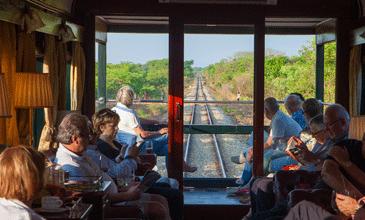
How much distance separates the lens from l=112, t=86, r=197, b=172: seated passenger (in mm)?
7859

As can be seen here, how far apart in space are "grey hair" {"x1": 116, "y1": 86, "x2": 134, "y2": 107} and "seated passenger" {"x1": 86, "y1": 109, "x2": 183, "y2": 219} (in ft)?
6.27

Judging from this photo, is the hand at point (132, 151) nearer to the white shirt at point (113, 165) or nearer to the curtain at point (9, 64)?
the white shirt at point (113, 165)

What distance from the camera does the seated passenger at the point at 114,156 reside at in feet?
16.4

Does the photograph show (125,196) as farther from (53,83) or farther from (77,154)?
(53,83)

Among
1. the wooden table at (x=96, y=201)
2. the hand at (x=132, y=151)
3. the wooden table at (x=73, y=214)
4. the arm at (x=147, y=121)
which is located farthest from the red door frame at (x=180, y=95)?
the wooden table at (x=73, y=214)

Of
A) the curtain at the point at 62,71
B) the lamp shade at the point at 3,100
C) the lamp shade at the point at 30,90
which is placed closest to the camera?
the lamp shade at the point at 3,100

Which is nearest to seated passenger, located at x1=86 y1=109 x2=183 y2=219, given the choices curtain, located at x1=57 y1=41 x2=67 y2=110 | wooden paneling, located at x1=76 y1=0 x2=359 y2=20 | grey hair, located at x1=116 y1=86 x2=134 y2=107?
curtain, located at x1=57 y1=41 x2=67 y2=110

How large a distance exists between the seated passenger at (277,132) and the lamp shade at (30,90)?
3.04 m

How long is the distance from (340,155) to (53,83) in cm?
301

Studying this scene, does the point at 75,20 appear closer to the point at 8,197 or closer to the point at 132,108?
the point at 132,108

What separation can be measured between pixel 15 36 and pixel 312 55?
4.13 m

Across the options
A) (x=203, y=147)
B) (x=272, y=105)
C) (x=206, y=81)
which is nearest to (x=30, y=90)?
(x=206, y=81)

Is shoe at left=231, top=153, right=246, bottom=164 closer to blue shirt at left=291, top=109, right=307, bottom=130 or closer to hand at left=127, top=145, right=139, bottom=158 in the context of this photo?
blue shirt at left=291, top=109, right=307, bottom=130

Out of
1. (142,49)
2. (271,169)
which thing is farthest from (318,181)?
(142,49)
